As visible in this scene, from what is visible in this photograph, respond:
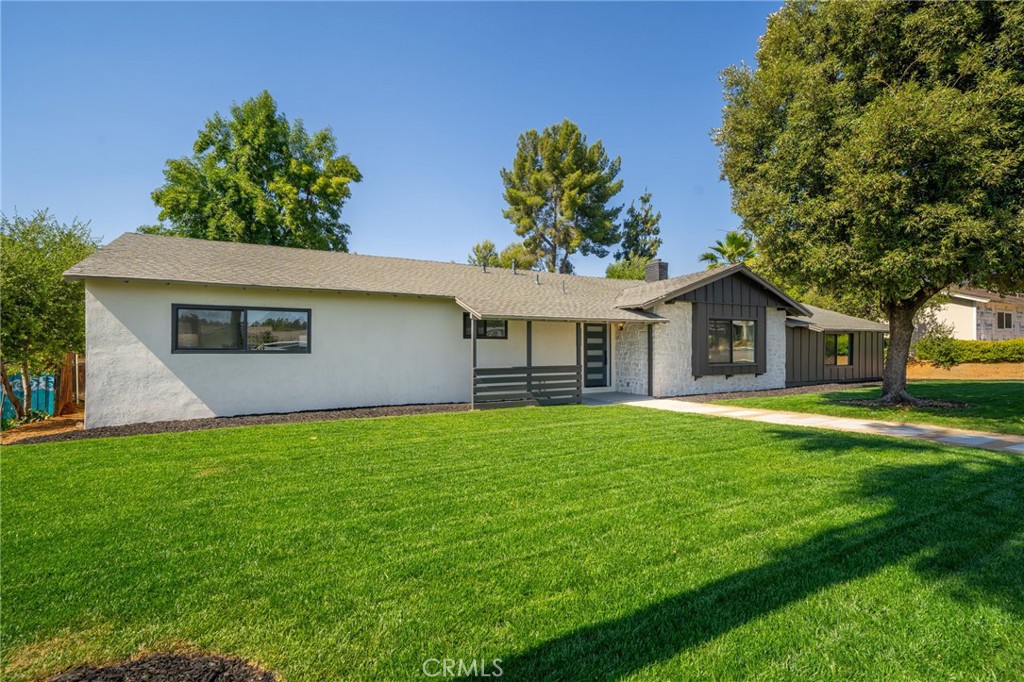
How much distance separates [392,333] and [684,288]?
878cm

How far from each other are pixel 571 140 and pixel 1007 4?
25.2 meters

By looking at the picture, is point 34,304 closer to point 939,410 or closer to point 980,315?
point 939,410

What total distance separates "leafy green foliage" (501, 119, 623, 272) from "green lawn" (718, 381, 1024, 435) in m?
21.7

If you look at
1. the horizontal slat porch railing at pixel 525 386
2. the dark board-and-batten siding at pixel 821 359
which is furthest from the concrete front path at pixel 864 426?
the dark board-and-batten siding at pixel 821 359

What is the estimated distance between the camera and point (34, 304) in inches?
392

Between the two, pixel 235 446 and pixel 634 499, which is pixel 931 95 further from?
pixel 235 446

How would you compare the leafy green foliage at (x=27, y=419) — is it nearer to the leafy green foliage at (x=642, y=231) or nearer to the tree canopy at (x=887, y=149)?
the tree canopy at (x=887, y=149)

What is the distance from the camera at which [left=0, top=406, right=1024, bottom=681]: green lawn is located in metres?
2.41

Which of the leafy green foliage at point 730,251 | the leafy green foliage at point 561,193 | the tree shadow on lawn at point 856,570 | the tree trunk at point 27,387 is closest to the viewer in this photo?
the tree shadow on lawn at point 856,570

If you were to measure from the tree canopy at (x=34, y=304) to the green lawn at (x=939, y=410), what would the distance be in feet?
53.7

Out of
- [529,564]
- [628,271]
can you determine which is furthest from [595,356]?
[628,271]

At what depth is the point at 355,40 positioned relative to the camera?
10.5m

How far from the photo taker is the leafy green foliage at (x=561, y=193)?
106 ft

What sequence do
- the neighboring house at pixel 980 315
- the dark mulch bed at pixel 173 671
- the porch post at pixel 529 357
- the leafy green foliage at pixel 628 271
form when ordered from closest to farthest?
the dark mulch bed at pixel 173 671
the porch post at pixel 529 357
the neighboring house at pixel 980 315
the leafy green foliage at pixel 628 271
